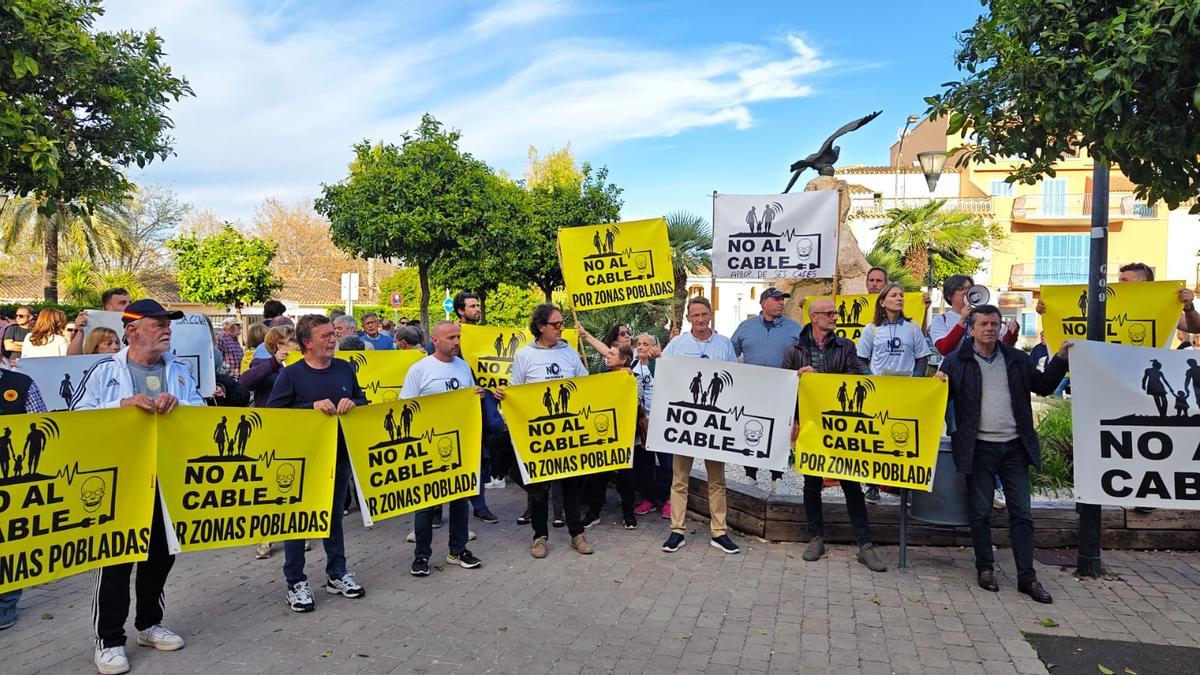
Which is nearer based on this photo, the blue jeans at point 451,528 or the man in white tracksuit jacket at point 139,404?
the man in white tracksuit jacket at point 139,404

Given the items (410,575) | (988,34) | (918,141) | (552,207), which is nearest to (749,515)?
(410,575)

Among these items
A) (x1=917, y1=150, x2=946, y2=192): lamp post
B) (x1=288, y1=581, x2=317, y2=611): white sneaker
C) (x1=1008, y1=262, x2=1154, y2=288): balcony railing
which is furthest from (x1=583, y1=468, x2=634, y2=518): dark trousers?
(x1=1008, y1=262, x2=1154, y2=288): balcony railing

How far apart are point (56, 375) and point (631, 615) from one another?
17.5 feet

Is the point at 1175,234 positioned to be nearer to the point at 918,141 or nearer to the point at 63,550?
the point at 918,141

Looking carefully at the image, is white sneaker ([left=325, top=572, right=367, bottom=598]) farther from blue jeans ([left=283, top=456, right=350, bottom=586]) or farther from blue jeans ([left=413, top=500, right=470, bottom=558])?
blue jeans ([left=413, top=500, right=470, bottom=558])

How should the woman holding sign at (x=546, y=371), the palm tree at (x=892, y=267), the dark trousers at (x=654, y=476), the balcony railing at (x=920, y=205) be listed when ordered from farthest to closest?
the balcony railing at (x=920, y=205) → the palm tree at (x=892, y=267) → the dark trousers at (x=654, y=476) → the woman holding sign at (x=546, y=371)

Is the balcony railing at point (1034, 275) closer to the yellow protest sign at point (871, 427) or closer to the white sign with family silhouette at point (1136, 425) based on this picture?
the white sign with family silhouette at point (1136, 425)

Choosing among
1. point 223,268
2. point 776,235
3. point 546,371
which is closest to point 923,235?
point 776,235

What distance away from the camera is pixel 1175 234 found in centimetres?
4212

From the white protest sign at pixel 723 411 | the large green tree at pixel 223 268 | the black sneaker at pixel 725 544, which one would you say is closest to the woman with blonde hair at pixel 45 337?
the white protest sign at pixel 723 411

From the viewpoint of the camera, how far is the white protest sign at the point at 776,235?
28.8 feet

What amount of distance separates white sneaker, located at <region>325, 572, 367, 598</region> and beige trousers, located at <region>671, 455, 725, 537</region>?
8.49 feet

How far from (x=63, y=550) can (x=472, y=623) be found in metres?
2.29

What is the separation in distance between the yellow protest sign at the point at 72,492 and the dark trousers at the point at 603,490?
397 centimetres
